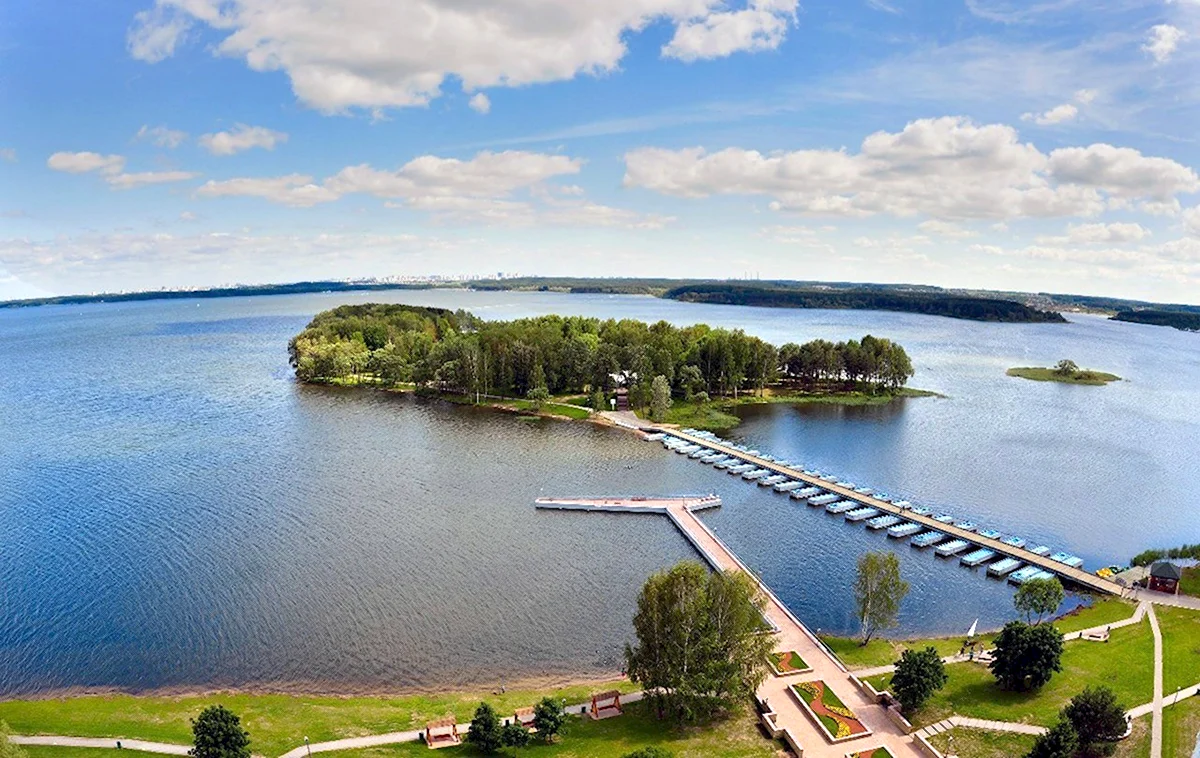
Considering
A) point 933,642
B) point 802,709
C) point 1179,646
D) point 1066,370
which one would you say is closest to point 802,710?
point 802,709

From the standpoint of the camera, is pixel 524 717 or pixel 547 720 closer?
pixel 547 720

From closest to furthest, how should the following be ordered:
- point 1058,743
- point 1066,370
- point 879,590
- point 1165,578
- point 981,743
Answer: point 1058,743
point 981,743
point 879,590
point 1165,578
point 1066,370

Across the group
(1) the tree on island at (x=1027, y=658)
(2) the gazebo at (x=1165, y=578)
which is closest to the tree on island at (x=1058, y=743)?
(1) the tree on island at (x=1027, y=658)

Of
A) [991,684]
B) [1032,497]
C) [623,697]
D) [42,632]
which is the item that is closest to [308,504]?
[42,632]

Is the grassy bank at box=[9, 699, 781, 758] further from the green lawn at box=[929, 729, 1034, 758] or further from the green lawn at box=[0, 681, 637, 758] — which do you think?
the green lawn at box=[929, 729, 1034, 758]

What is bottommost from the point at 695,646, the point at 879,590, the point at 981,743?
the point at 981,743

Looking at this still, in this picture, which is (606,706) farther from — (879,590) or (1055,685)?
(1055,685)
